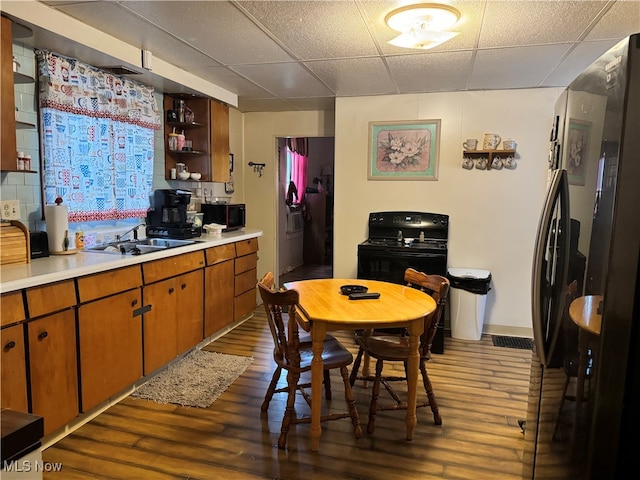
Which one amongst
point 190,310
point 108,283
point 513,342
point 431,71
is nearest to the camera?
point 108,283

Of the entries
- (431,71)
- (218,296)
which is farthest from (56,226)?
(431,71)

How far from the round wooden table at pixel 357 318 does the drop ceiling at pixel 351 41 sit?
160 centimetres

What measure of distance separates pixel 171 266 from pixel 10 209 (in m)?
1.00

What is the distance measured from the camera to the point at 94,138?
119 inches

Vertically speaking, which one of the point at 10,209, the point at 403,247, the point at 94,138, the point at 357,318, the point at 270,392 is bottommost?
the point at 270,392

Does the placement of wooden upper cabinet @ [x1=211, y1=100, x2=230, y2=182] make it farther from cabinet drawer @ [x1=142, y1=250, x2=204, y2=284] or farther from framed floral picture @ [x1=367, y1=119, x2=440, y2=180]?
framed floral picture @ [x1=367, y1=119, x2=440, y2=180]

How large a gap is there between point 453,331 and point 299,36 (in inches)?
113

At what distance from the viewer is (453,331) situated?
4.00 meters

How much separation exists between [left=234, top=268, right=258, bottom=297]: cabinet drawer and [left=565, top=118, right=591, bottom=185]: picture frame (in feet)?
10.2

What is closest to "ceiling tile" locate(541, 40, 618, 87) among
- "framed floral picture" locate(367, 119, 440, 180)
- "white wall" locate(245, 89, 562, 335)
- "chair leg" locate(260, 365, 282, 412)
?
"white wall" locate(245, 89, 562, 335)

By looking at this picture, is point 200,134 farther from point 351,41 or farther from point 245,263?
point 351,41

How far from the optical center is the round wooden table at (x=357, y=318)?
2096 millimetres

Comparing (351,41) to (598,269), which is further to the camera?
(351,41)

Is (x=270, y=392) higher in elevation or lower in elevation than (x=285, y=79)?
lower
